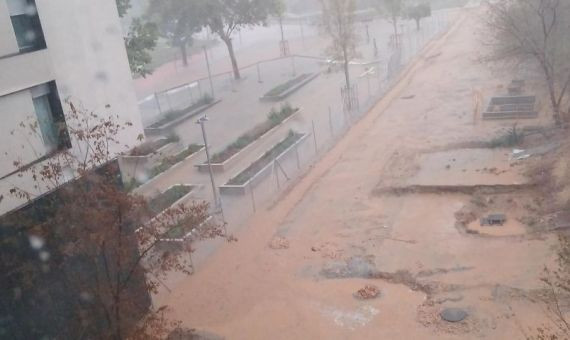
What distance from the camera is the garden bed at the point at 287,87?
1325 inches

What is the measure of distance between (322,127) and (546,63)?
910cm

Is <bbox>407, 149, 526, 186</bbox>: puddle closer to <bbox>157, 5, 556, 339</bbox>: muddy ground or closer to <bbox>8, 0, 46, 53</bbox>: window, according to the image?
<bbox>157, 5, 556, 339</bbox>: muddy ground

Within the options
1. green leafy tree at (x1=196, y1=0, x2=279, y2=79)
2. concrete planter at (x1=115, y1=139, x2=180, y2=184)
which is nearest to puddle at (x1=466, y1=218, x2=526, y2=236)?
concrete planter at (x1=115, y1=139, x2=180, y2=184)

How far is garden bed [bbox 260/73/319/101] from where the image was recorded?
33656 mm

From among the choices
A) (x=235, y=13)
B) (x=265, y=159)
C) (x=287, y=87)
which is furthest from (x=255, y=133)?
(x=235, y=13)

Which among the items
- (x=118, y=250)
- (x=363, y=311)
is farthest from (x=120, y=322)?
(x=363, y=311)

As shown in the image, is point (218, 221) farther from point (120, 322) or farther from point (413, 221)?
point (120, 322)

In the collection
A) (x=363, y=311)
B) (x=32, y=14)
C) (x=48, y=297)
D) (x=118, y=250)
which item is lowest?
(x=363, y=311)

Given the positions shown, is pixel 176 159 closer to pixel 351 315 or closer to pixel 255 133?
pixel 255 133

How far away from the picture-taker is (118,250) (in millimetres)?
8227

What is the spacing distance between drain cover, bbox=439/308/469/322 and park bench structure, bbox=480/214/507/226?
4.17 m

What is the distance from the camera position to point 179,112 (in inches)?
1270

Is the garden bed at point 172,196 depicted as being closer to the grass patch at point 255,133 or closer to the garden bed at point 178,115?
the grass patch at point 255,133

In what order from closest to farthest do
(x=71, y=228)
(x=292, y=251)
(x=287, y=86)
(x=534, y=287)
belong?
(x=71, y=228)
(x=534, y=287)
(x=292, y=251)
(x=287, y=86)
